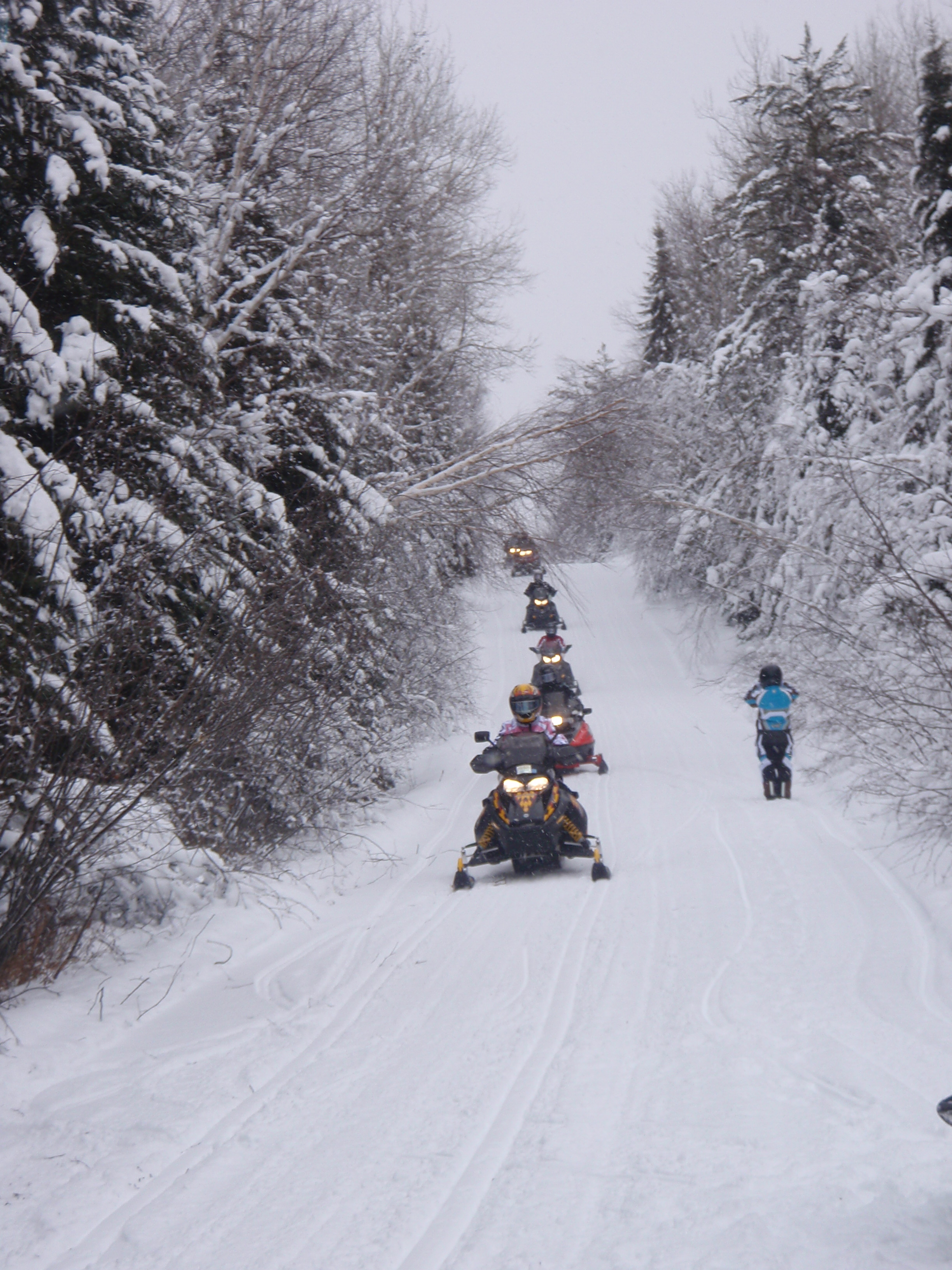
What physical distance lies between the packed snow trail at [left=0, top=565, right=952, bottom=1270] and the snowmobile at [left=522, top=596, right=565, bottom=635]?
20.4 m

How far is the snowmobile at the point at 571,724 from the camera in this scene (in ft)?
45.5

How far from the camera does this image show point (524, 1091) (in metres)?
4.17

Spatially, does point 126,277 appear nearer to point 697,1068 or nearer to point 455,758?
point 697,1068

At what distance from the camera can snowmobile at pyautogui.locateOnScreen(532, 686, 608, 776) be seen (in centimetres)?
1386

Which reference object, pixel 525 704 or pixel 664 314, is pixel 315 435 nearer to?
pixel 525 704

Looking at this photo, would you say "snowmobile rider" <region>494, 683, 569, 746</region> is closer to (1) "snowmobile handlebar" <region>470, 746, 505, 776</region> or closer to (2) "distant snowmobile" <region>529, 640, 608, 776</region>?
(2) "distant snowmobile" <region>529, 640, 608, 776</region>

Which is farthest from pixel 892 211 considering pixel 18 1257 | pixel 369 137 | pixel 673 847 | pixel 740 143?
pixel 18 1257

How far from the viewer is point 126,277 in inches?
300

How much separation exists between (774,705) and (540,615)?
17272 millimetres

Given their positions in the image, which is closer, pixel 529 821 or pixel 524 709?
pixel 529 821

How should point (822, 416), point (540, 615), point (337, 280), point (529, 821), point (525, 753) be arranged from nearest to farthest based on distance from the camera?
point (529, 821) < point (525, 753) < point (337, 280) < point (822, 416) < point (540, 615)

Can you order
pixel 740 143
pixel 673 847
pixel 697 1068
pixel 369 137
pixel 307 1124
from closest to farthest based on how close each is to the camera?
pixel 307 1124
pixel 697 1068
pixel 673 847
pixel 369 137
pixel 740 143

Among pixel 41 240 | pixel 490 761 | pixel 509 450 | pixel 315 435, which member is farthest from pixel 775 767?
pixel 41 240

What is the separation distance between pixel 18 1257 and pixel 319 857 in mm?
6207
